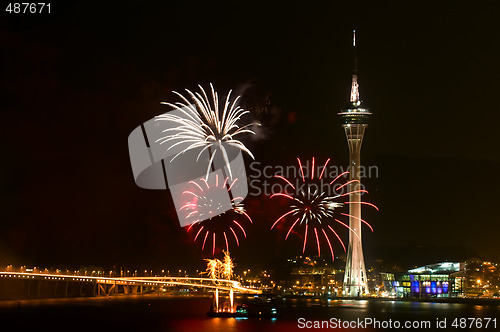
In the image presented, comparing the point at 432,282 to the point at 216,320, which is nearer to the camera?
the point at 216,320

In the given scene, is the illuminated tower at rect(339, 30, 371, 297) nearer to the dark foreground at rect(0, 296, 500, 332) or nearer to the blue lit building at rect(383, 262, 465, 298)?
the dark foreground at rect(0, 296, 500, 332)

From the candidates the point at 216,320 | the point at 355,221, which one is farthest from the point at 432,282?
the point at 216,320

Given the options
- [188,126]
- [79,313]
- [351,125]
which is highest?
[351,125]

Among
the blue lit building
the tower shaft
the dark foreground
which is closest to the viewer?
the dark foreground

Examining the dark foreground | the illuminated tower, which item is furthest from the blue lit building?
the dark foreground

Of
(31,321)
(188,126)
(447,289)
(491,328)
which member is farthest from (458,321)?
(447,289)

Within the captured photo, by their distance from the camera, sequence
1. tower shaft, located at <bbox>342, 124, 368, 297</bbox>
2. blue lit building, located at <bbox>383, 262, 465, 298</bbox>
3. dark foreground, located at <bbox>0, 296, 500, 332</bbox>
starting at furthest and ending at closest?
blue lit building, located at <bbox>383, 262, 465, 298</bbox> → tower shaft, located at <bbox>342, 124, 368, 297</bbox> → dark foreground, located at <bbox>0, 296, 500, 332</bbox>

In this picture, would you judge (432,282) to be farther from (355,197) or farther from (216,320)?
(216,320)

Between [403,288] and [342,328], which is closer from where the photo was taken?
[342,328]

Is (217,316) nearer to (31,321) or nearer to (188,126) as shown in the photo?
(31,321)
